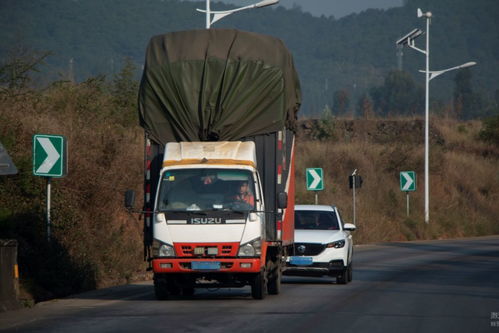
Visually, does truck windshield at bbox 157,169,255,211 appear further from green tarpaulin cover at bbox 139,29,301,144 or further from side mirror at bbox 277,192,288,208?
green tarpaulin cover at bbox 139,29,301,144

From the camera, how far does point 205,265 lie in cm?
1630

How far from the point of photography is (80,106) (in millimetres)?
30281

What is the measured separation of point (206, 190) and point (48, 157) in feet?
12.5

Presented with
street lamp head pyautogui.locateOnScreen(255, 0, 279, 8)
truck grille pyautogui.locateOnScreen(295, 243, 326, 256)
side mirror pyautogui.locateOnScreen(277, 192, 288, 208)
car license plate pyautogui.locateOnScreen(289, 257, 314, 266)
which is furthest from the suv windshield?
street lamp head pyautogui.locateOnScreen(255, 0, 279, 8)

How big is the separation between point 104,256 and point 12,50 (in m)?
8.64

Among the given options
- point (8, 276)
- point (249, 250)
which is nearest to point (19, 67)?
point (8, 276)

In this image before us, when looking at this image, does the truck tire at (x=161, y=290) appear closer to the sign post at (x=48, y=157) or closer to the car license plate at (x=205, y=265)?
the car license plate at (x=205, y=265)

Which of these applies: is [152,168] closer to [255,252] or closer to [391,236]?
[255,252]

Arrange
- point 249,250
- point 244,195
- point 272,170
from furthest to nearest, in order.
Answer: point 272,170 < point 244,195 < point 249,250

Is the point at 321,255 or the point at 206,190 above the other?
the point at 206,190

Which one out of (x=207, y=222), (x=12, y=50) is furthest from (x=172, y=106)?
(x=12, y=50)

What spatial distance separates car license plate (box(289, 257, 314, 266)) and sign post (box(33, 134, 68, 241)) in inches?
214

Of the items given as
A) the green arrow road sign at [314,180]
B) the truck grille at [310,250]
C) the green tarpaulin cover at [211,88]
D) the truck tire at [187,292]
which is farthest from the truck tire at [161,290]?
the green arrow road sign at [314,180]

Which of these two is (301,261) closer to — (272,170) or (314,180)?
(272,170)
